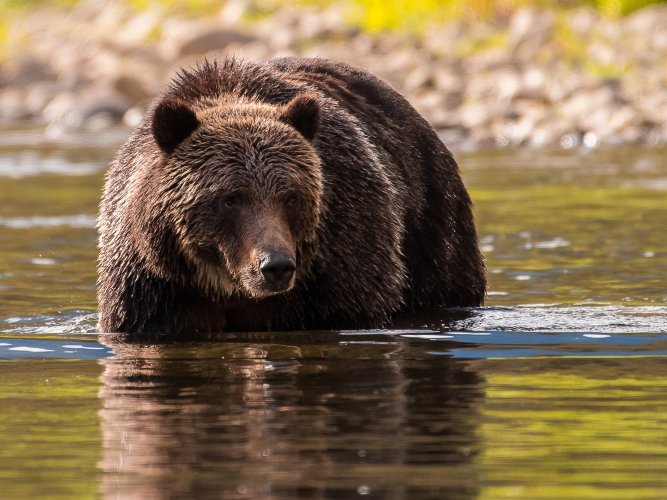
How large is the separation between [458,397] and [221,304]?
6.74ft

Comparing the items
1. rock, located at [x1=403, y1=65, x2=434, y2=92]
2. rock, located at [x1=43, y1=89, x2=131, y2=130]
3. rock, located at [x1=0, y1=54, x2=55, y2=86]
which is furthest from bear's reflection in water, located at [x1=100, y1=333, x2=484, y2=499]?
rock, located at [x1=0, y1=54, x2=55, y2=86]

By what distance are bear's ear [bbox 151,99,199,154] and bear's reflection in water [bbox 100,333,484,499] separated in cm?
114

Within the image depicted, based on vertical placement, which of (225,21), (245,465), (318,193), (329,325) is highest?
(225,21)

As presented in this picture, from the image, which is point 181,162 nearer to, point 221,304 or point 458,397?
point 221,304

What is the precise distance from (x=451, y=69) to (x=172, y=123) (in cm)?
2224

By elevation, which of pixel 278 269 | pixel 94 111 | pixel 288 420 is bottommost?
pixel 288 420

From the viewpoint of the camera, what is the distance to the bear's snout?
736 centimetres

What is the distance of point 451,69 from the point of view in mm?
29719

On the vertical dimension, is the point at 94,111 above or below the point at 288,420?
above

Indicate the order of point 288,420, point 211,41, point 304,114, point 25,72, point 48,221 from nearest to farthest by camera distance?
point 288,420
point 304,114
point 48,221
point 211,41
point 25,72

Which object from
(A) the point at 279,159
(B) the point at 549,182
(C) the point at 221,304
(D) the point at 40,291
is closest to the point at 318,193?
(A) the point at 279,159

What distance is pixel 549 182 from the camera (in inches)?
744

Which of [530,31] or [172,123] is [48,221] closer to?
[172,123]

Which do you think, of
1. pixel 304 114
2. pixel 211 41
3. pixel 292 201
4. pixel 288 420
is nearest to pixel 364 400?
pixel 288 420
